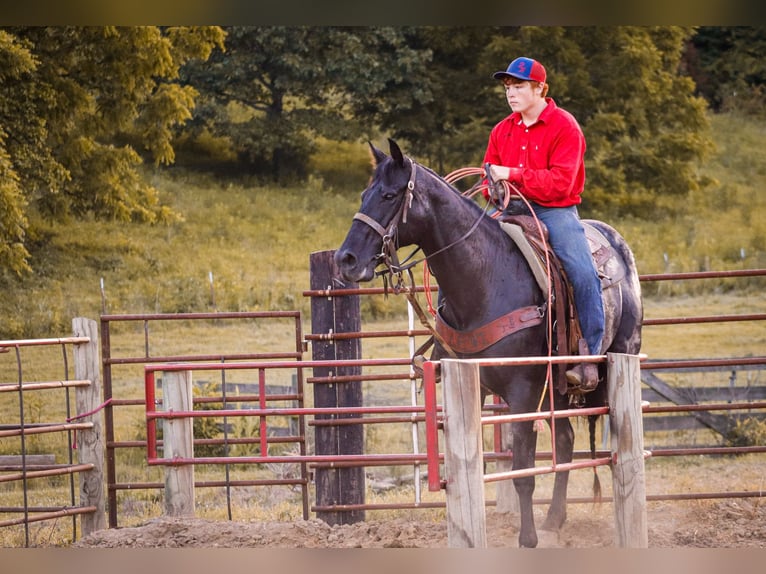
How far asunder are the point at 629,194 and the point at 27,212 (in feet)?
26.6

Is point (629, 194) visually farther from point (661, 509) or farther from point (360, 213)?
point (360, 213)

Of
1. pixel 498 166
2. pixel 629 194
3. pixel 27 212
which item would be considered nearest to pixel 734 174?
pixel 629 194

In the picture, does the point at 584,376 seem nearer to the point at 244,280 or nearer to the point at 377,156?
the point at 377,156

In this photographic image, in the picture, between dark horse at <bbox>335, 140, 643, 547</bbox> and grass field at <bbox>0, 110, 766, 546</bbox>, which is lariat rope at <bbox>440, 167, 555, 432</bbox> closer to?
dark horse at <bbox>335, 140, 643, 547</bbox>

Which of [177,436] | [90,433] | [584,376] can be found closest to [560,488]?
[584,376]

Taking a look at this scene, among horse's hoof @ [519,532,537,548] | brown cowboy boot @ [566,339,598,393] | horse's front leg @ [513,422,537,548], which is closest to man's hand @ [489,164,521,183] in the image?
brown cowboy boot @ [566,339,598,393]

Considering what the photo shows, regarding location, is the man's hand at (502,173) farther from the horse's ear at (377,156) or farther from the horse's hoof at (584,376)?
the horse's hoof at (584,376)

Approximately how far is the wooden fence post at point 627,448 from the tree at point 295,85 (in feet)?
34.4

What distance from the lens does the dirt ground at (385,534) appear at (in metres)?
4.82

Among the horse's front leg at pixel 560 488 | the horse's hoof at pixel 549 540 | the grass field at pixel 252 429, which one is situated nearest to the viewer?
the horse's hoof at pixel 549 540

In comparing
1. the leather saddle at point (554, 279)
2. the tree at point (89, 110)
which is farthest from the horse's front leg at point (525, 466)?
the tree at point (89, 110)

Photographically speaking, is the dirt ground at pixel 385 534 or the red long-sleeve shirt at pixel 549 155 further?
the dirt ground at pixel 385 534

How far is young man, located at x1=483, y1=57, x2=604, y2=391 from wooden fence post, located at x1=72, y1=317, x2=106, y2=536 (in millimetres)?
2376

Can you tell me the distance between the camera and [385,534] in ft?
16.4
